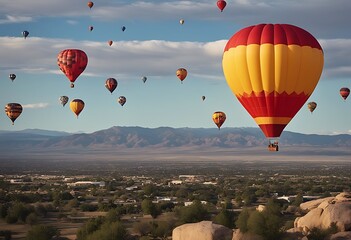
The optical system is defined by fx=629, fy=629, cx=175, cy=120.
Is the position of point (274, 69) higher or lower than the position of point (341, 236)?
higher

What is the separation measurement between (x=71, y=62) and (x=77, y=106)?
82.5 feet

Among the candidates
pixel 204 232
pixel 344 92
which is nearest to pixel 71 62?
pixel 344 92

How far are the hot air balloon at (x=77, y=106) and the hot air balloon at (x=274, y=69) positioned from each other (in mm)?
49720

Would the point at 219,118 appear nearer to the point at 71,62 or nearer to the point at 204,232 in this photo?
the point at 71,62

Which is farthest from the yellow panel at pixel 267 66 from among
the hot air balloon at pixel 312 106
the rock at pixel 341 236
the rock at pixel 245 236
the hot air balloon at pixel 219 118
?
the hot air balloon at pixel 312 106

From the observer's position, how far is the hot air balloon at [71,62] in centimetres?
6050

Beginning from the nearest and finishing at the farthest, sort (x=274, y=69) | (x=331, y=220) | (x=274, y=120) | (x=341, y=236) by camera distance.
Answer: (x=341, y=236)
(x=331, y=220)
(x=274, y=69)
(x=274, y=120)

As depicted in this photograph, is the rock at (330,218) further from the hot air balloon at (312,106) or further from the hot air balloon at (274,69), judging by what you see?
the hot air balloon at (312,106)

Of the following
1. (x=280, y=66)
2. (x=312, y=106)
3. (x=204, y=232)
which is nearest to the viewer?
(x=204, y=232)

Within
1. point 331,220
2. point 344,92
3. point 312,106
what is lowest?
point 331,220

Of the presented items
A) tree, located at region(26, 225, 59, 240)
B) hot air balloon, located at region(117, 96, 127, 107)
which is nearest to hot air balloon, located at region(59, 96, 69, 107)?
hot air balloon, located at region(117, 96, 127, 107)

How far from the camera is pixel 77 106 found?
279 feet

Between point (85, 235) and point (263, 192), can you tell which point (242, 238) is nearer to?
point (85, 235)

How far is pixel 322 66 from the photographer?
37.9 meters
